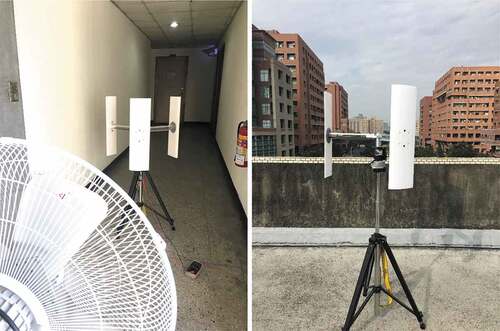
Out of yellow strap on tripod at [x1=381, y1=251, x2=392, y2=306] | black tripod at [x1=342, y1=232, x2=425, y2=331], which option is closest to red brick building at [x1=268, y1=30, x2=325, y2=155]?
black tripod at [x1=342, y1=232, x2=425, y2=331]

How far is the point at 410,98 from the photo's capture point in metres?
1.38

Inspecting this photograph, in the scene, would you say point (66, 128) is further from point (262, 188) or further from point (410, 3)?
point (410, 3)

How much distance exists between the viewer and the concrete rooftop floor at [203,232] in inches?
56.6

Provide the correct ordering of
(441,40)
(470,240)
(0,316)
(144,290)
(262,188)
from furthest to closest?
1. (470,240)
2. (441,40)
3. (262,188)
4. (144,290)
5. (0,316)

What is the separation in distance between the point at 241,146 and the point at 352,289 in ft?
3.24

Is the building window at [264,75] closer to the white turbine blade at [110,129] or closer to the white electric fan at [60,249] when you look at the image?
the white turbine blade at [110,129]

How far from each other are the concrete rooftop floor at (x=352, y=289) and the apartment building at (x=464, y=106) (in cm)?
62

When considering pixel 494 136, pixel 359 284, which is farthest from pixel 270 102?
pixel 494 136

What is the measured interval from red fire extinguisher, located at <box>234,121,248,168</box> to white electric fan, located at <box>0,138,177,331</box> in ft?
1.83

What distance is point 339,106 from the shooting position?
5.33 feet

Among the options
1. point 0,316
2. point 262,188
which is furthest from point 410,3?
point 0,316

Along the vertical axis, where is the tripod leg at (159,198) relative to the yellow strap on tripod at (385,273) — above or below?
above

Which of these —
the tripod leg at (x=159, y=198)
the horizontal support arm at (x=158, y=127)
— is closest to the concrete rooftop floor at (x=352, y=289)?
the tripod leg at (x=159, y=198)

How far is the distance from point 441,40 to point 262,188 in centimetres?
111
